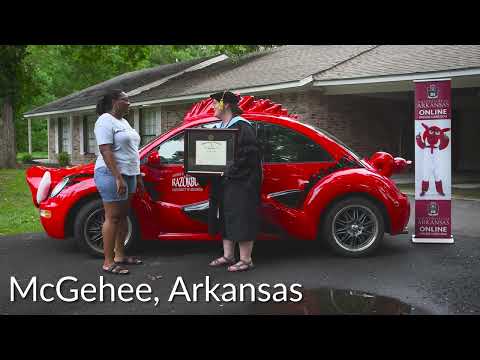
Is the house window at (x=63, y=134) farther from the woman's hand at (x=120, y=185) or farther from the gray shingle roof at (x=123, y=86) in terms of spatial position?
the woman's hand at (x=120, y=185)

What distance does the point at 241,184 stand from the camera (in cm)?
559

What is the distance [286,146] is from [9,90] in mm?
20359

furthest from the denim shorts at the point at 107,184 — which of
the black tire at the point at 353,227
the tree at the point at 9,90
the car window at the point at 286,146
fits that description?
the tree at the point at 9,90

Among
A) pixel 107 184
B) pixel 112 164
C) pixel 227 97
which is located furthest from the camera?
pixel 227 97

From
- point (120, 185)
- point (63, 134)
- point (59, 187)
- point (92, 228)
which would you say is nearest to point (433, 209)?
point (120, 185)

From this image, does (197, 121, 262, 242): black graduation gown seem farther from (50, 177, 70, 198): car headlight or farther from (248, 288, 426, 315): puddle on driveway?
(50, 177, 70, 198): car headlight

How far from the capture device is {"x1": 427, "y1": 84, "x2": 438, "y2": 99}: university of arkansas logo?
277 inches

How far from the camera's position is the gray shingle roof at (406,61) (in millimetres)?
13969

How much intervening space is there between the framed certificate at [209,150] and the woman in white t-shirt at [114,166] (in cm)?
53

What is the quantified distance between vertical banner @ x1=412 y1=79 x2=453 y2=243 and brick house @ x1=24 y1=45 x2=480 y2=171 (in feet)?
22.4

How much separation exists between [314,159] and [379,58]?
11662mm

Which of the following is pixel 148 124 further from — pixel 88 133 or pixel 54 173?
pixel 54 173

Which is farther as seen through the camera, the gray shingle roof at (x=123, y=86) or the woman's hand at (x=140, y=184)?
the gray shingle roof at (x=123, y=86)

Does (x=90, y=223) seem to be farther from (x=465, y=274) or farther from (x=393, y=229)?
(x=465, y=274)
